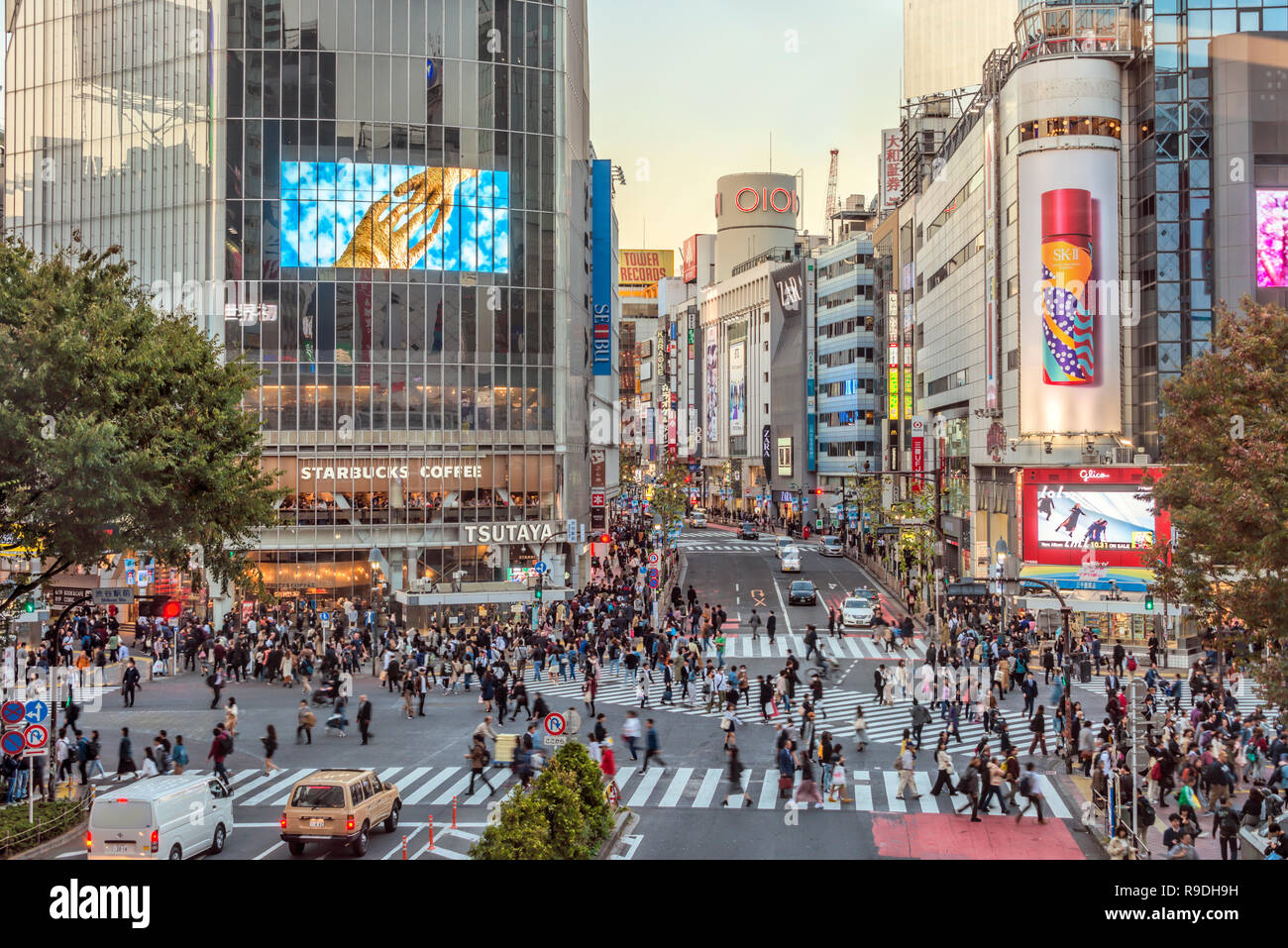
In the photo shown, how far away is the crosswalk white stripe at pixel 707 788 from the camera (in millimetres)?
25236

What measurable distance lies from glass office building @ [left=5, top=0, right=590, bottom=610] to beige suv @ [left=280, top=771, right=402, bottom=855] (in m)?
44.1

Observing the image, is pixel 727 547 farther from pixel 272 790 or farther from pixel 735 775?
pixel 272 790

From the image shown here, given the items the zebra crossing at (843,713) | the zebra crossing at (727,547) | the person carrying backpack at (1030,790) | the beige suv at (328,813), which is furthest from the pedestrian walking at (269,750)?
the zebra crossing at (727,547)

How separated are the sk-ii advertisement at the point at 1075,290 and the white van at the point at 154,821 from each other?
50.3 m

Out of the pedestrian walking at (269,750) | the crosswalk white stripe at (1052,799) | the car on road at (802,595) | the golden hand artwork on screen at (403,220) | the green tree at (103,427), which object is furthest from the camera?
the golden hand artwork on screen at (403,220)

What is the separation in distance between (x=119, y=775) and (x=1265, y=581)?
25.1m

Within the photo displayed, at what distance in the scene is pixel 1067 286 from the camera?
2387 inches

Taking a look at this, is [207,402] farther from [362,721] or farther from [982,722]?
[982,722]

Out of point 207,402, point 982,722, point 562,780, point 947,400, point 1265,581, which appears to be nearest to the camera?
point 562,780

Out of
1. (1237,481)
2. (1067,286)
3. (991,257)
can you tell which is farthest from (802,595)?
(1237,481)

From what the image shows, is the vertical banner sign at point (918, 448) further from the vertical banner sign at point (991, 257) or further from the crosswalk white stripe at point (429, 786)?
the crosswalk white stripe at point (429, 786)

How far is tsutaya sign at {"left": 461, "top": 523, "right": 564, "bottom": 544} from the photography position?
67.6 meters
